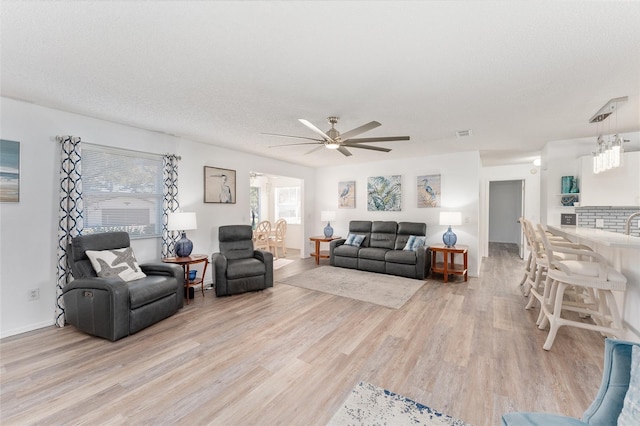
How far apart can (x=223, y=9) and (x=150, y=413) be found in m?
2.52

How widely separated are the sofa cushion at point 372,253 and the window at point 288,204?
3296 mm

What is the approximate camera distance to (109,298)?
2.62 m

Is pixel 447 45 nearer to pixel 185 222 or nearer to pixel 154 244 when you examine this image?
pixel 185 222

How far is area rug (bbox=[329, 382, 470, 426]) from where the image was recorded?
1.65 metres

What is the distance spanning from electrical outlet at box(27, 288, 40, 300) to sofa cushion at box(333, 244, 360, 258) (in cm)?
458

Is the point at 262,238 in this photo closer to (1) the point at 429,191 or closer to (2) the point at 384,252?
(2) the point at 384,252

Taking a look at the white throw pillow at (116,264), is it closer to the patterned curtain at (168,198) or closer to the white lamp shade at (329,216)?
the patterned curtain at (168,198)

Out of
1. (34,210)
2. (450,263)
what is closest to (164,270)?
(34,210)

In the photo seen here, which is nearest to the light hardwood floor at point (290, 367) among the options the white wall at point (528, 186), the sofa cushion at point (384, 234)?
the sofa cushion at point (384, 234)

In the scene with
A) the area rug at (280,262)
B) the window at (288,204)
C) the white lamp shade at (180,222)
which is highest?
the window at (288,204)

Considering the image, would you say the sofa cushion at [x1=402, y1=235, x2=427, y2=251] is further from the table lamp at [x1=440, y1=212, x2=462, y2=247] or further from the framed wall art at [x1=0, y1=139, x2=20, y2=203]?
the framed wall art at [x1=0, y1=139, x2=20, y2=203]

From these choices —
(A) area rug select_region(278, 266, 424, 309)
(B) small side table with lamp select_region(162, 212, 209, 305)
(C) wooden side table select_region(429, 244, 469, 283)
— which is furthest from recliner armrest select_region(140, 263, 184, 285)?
(C) wooden side table select_region(429, 244, 469, 283)

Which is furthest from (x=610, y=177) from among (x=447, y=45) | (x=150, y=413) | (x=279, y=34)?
(x=150, y=413)

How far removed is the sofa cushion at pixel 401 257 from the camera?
4.96 metres
